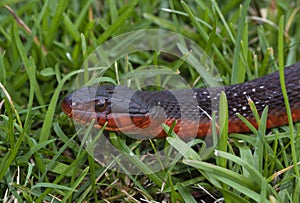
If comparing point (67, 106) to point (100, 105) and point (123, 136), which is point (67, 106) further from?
point (123, 136)

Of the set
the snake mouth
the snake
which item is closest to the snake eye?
the snake

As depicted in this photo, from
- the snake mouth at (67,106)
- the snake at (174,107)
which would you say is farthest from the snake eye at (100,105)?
the snake mouth at (67,106)

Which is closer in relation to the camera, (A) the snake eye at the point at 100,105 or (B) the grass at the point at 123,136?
(B) the grass at the point at 123,136

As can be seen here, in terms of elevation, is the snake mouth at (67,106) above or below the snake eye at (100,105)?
below

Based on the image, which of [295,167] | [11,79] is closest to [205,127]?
[295,167]

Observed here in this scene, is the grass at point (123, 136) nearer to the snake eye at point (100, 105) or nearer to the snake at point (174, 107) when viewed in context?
the snake at point (174, 107)

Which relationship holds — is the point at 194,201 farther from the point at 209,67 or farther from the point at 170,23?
the point at 170,23
